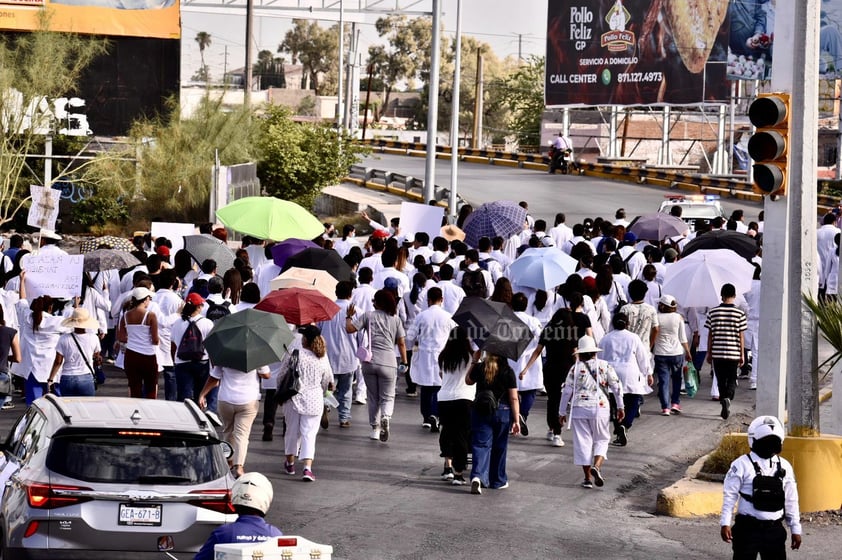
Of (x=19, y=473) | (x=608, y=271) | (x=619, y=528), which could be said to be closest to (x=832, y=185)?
(x=608, y=271)

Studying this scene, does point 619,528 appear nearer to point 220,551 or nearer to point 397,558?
point 397,558

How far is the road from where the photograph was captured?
1727 inches

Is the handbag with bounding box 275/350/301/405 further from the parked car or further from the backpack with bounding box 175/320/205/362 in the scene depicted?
the parked car

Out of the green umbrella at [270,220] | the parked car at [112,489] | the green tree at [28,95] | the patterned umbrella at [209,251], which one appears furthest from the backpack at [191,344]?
the green tree at [28,95]

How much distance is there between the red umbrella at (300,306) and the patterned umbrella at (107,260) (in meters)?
4.28

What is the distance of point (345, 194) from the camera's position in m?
48.6

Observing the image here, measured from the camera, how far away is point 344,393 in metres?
16.6

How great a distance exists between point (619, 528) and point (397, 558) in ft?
7.63

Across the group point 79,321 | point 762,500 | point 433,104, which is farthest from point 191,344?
point 433,104

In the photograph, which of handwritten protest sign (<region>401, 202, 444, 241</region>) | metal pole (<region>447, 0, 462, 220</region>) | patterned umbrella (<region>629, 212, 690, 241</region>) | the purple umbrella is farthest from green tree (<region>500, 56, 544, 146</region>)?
the purple umbrella

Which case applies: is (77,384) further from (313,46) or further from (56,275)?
(313,46)

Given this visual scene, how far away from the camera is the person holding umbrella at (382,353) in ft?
51.3

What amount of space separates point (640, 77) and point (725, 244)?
4025 centimetres

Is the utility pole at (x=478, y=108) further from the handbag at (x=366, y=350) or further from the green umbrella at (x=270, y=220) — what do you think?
the handbag at (x=366, y=350)
